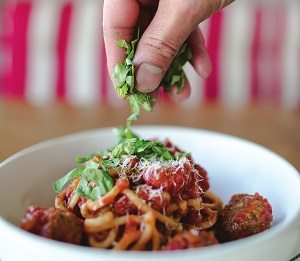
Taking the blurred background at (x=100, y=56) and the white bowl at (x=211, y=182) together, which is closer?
the white bowl at (x=211, y=182)

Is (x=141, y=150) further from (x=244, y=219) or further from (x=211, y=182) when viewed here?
(x=211, y=182)

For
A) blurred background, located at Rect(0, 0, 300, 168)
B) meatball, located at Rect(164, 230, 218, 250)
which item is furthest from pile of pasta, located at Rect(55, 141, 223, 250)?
blurred background, located at Rect(0, 0, 300, 168)

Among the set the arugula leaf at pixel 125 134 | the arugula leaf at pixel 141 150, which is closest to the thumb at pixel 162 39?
the arugula leaf at pixel 141 150

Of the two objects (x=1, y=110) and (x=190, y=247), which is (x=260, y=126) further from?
(x=190, y=247)

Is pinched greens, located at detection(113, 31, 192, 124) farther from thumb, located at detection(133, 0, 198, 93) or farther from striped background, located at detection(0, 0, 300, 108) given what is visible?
striped background, located at detection(0, 0, 300, 108)

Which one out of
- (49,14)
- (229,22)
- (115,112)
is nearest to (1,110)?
(115,112)

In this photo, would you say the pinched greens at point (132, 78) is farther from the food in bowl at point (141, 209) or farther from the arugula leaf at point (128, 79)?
the food in bowl at point (141, 209)

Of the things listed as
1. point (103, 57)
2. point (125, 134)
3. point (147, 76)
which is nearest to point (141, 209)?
point (147, 76)
